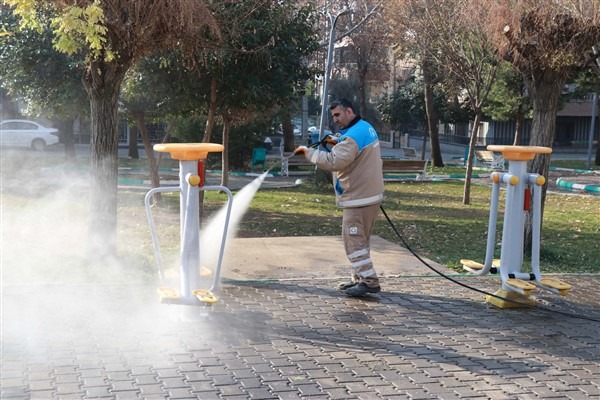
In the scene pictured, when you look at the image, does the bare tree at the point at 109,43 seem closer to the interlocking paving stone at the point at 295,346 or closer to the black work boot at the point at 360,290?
the interlocking paving stone at the point at 295,346

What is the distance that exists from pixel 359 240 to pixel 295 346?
5.62 feet

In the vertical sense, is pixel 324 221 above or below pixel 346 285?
below

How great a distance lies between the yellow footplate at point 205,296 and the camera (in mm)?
5699

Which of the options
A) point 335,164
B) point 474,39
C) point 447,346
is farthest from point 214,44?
point 474,39

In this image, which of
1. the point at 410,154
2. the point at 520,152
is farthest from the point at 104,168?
the point at 410,154

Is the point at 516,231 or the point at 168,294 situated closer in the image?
the point at 168,294

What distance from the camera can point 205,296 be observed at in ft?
19.1

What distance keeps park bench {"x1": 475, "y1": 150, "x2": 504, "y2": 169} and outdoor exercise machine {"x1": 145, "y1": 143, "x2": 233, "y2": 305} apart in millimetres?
23763

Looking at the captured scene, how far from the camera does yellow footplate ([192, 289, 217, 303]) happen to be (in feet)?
18.7

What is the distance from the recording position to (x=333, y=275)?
26.6ft

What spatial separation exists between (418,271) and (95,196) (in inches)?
143

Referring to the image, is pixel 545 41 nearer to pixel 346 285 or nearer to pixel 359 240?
pixel 359 240

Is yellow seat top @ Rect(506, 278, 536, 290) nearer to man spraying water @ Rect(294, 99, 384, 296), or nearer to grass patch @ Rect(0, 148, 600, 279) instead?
man spraying water @ Rect(294, 99, 384, 296)

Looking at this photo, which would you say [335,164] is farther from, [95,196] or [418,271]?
[95,196]
